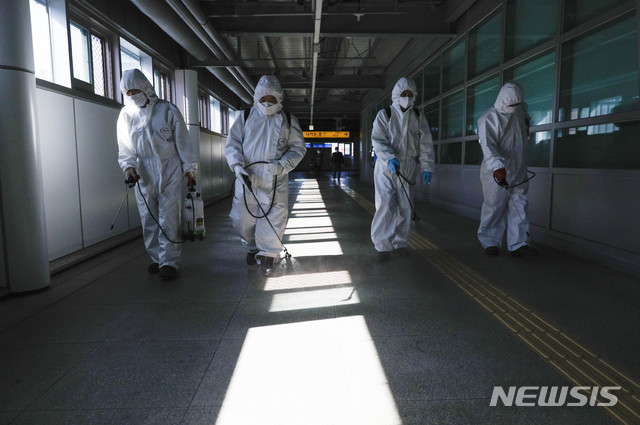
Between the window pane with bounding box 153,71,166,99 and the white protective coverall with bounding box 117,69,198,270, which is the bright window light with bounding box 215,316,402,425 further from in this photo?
the window pane with bounding box 153,71,166,99

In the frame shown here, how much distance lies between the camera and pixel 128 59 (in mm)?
6586

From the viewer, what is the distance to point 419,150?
4562mm

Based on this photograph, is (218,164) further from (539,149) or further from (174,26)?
(539,149)

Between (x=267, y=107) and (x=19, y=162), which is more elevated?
(x=267, y=107)

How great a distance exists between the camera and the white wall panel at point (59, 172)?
13.1 ft

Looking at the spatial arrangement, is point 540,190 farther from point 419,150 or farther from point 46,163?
point 46,163

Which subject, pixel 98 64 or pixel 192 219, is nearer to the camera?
pixel 192 219

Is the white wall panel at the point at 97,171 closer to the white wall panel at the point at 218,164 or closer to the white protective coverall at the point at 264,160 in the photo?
the white protective coverall at the point at 264,160

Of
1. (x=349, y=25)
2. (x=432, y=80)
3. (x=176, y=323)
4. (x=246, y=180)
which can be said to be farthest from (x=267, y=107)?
(x=432, y=80)

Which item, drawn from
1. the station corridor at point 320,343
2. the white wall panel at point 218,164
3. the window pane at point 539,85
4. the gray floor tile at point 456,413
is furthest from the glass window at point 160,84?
the gray floor tile at point 456,413

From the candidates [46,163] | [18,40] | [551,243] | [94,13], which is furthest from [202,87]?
[551,243]

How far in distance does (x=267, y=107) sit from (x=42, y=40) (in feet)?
7.63

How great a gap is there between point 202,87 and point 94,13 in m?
5.60

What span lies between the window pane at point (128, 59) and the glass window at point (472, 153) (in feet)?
17.9
